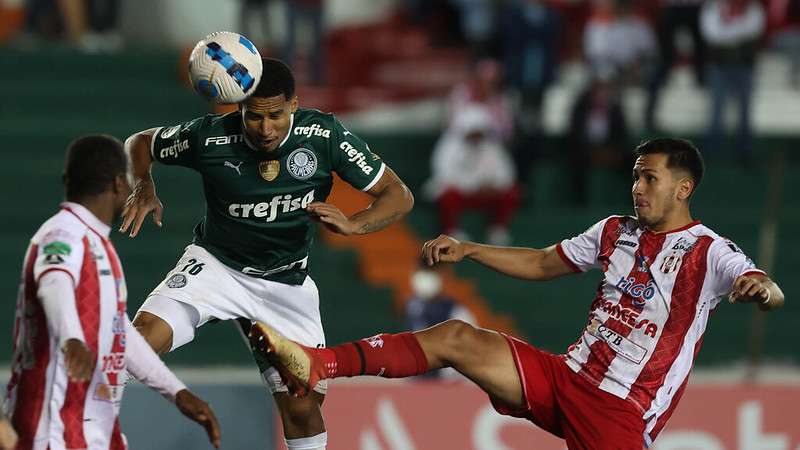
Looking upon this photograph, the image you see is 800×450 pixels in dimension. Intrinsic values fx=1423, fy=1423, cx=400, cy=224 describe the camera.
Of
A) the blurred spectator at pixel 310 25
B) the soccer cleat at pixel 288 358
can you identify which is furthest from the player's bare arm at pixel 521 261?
the blurred spectator at pixel 310 25

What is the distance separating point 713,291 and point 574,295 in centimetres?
757

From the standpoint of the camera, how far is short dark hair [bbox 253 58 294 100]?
585cm

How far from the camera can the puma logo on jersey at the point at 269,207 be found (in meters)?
6.20

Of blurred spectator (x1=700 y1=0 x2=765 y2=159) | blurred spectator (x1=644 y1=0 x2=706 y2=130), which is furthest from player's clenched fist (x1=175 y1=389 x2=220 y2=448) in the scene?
blurred spectator (x1=644 y1=0 x2=706 y2=130)

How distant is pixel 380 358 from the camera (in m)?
5.85

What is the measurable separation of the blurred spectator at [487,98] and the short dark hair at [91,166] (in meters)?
8.47

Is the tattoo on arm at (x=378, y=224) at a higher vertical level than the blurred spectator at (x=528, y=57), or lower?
higher

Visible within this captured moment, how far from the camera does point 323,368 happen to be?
5.67 metres

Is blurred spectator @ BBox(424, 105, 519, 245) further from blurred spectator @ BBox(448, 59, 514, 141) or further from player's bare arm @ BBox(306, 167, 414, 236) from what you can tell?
player's bare arm @ BBox(306, 167, 414, 236)

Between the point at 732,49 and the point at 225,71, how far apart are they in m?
9.00

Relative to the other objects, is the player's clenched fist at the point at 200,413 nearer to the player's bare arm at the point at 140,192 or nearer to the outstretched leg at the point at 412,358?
the outstretched leg at the point at 412,358

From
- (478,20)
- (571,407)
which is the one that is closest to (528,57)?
(478,20)

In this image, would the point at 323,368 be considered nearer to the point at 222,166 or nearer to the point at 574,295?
the point at 222,166

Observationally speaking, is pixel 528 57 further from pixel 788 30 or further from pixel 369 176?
pixel 369 176
